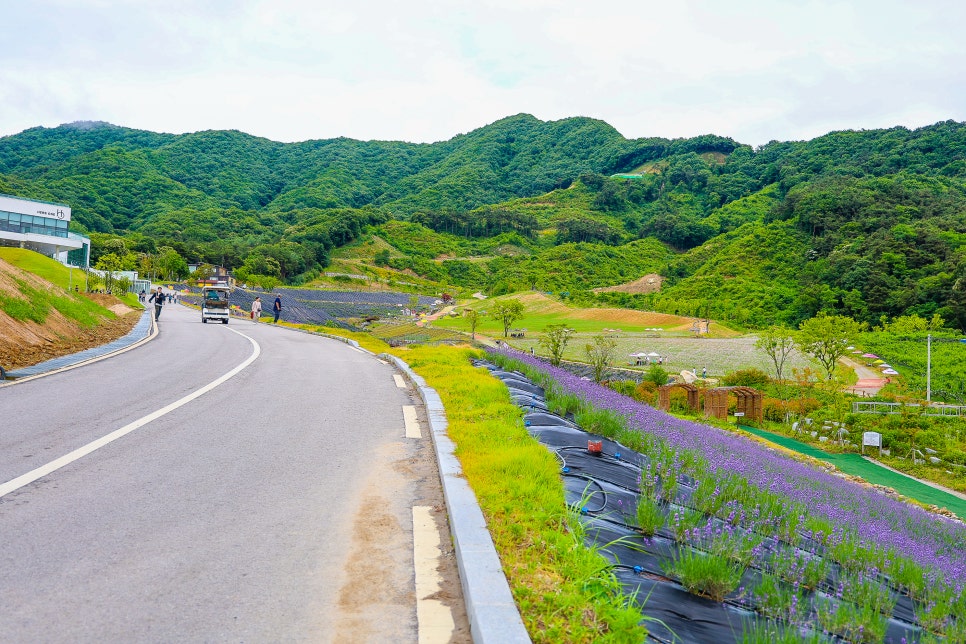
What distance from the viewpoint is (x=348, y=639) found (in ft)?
9.74

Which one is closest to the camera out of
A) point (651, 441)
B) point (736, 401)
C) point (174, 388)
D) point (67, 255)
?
point (651, 441)

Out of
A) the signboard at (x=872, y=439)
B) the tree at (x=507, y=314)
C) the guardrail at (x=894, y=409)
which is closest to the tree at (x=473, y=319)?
the tree at (x=507, y=314)

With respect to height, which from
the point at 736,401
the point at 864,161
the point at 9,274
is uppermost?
the point at 864,161

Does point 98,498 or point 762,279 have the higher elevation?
point 762,279

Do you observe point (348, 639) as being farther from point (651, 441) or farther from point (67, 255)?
point (67, 255)

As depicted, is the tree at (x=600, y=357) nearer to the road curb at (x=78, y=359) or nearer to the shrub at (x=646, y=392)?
the shrub at (x=646, y=392)

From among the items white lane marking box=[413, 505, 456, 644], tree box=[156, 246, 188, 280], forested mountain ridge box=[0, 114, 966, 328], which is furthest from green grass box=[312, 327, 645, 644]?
tree box=[156, 246, 188, 280]

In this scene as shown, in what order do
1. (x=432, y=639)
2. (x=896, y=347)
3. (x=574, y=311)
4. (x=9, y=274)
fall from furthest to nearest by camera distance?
(x=574, y=311)
(x=896, y=347)
(x=9, y=274)
(x=432, y=639)

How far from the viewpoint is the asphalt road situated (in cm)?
308

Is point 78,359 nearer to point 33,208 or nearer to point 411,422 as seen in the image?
point 411,422

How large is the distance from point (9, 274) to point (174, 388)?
11011 millimetres

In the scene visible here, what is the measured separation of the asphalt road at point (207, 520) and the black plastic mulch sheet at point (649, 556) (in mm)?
1188

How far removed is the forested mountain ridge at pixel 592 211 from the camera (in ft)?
235

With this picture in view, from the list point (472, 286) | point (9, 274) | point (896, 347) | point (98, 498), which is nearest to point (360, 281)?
point (472, 286)
